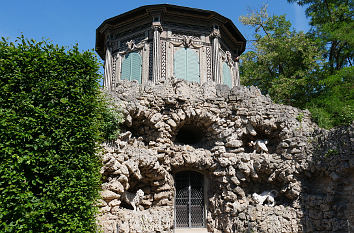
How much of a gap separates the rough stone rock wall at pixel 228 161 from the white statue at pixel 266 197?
0.82 feet

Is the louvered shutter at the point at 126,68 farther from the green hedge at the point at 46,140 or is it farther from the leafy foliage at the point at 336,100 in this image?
the leafy foliage at the point at 336,100

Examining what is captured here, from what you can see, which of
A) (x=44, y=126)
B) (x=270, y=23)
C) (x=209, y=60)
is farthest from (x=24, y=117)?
(x=270, y=23)

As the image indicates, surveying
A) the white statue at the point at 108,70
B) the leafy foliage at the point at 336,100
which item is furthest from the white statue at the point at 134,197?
the leafy foliage at the point at 336,100

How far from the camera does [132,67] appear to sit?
1922 cm

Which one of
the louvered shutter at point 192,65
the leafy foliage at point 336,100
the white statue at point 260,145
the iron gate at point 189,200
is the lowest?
the iron gate at point 189,200

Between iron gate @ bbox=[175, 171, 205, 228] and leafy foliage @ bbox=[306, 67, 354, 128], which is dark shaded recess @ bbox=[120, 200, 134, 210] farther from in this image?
leafy foliage @ bbox=[306, 67, 354, 128]

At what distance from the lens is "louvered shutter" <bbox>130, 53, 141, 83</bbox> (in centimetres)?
1894

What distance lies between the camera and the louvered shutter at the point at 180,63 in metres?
18.7

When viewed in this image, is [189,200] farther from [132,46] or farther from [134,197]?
[132,46]

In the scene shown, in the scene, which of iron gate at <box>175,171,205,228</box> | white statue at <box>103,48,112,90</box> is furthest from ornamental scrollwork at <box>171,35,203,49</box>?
iron gate at <box>175,171,205,228</box>

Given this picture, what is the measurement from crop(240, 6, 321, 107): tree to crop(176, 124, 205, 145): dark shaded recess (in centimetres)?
822

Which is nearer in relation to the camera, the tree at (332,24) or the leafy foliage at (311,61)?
Result: the leafy foliage at (311,61)

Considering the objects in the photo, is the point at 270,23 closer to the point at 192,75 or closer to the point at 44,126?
the point at 192,75

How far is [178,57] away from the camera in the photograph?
1889cm
